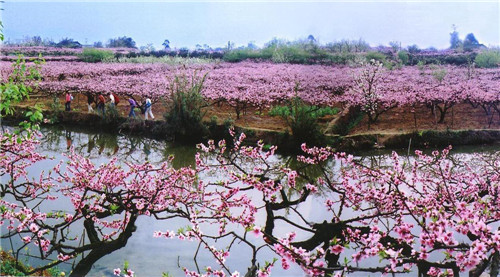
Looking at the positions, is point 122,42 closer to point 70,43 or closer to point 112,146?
point 70,43

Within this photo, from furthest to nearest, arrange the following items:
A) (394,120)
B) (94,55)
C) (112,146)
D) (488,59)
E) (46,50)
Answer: (46,50) → (94,55) → (488,59) → (394,120) → (112,146)

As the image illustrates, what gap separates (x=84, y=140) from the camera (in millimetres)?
14500

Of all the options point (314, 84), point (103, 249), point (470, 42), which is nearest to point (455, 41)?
point (470, 42)

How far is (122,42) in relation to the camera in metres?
38.8

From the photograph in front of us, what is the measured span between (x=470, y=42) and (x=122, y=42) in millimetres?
27582

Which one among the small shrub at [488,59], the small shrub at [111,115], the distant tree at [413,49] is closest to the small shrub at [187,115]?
the small shrub at [111,115]

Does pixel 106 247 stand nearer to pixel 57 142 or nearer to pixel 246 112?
pixel 57 142

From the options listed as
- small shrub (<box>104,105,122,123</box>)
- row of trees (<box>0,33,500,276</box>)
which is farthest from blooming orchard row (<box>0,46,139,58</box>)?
row of trees (<box>0,33,500,276</box>)

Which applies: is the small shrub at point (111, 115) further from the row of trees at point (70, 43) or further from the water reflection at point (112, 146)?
the row of trees at point (70, 43)

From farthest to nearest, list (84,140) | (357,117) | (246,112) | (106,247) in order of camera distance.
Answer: (246,112) < (357,117) < (84,140) < (106,247)

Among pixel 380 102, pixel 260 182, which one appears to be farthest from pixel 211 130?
pixel 260 182

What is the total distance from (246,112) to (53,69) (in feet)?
38.4

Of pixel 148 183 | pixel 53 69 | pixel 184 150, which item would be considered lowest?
pixel 184 150

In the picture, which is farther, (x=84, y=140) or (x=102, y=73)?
(x=102, y=73)
